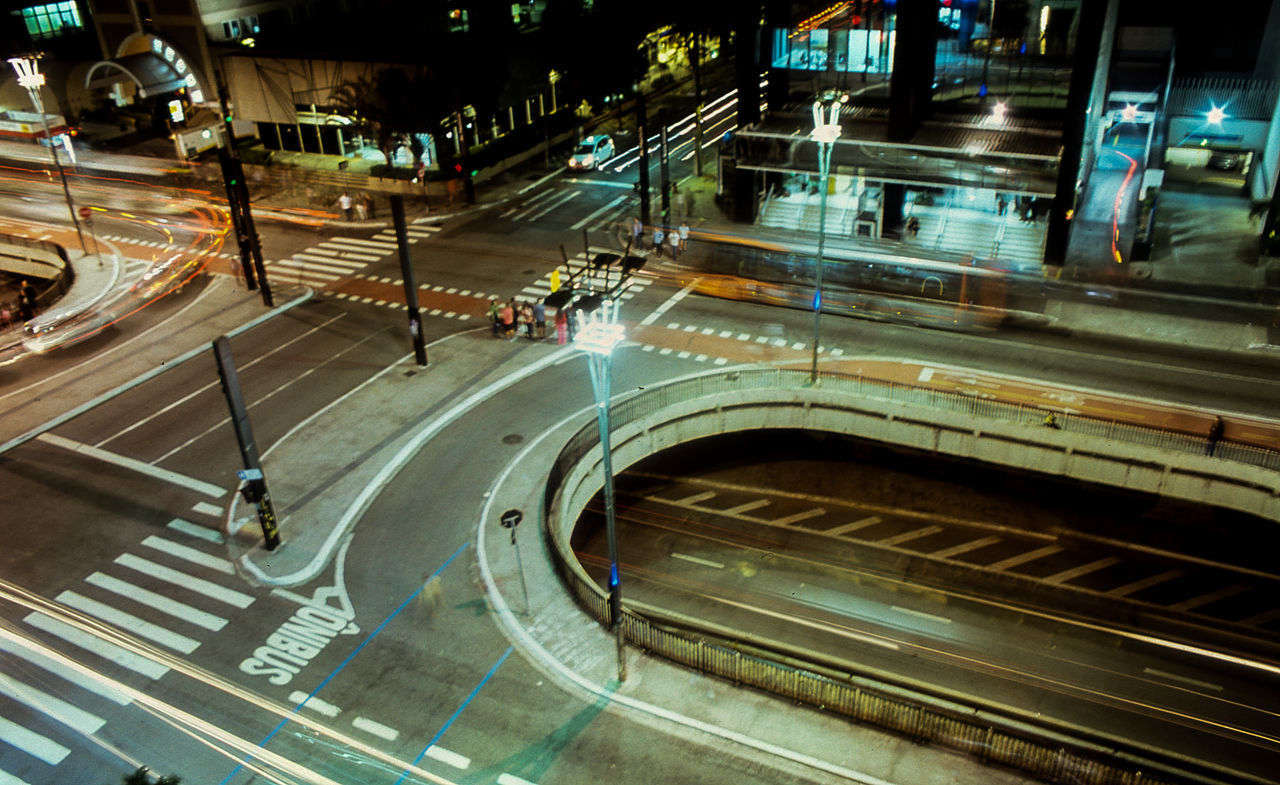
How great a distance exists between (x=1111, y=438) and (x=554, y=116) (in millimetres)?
46377

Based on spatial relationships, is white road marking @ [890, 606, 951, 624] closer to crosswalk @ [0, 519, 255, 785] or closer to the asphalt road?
the asphalt road

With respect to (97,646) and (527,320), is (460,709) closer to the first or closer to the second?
(97,646)

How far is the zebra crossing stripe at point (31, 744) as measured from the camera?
735 inches

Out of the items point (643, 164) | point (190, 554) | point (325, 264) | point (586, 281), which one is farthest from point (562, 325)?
point (325, 264)

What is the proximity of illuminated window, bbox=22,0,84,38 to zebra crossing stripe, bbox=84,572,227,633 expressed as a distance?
70119 mm

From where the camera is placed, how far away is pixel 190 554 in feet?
81.1

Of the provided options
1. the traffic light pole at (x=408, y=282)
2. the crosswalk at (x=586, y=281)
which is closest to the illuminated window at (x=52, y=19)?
the crosswalk at (x=586, y=281)

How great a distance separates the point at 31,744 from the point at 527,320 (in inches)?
835

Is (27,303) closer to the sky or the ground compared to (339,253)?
closer to the ground

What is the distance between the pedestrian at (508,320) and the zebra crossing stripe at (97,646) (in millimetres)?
18024

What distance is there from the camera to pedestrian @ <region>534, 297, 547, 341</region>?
1403 inches

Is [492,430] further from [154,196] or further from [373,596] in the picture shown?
[154,196]

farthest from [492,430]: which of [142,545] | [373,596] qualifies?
[142,545]

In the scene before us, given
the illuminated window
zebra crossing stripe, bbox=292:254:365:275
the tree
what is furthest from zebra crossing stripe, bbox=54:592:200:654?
the illuminated window
